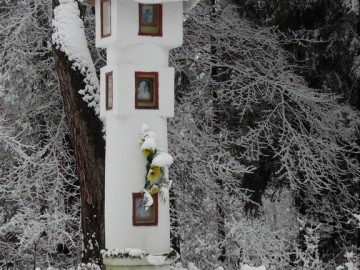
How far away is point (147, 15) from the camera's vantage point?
7047mm

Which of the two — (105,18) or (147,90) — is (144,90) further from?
(105,18)

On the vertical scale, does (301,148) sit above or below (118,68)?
below

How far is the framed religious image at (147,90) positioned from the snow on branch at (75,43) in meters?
1.82

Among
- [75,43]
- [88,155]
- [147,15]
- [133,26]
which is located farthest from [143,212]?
[75,43]

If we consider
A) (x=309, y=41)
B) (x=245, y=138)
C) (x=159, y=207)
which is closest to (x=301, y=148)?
(x=245, y=138)

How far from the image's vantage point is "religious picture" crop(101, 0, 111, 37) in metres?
7.20

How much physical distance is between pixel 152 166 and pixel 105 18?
1.49 metres

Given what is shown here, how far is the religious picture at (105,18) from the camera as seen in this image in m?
7.20

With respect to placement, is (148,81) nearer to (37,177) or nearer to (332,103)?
(37,177)

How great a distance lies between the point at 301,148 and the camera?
1188 centimetres

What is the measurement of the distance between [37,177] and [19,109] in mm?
1376

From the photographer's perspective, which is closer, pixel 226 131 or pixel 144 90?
pixel 144 90

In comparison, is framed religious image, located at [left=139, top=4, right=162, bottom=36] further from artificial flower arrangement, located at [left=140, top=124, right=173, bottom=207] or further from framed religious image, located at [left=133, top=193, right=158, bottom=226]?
framed religious image, located at [left=133, top=193, right=158, bottom=226]

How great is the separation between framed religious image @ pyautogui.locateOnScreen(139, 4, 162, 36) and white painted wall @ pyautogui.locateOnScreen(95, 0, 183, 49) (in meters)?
0.04
